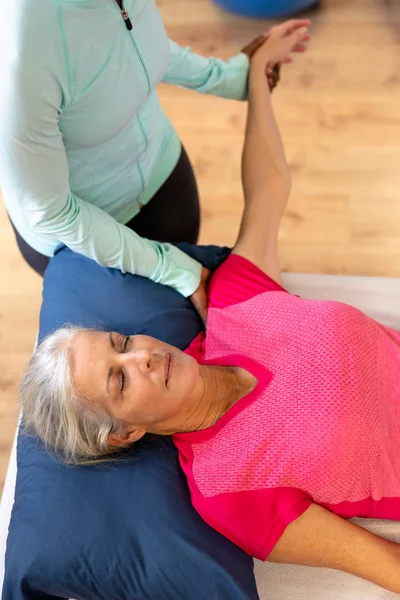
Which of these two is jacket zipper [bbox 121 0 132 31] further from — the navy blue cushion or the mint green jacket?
the navy blue cushion

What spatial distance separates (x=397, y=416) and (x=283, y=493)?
323mm

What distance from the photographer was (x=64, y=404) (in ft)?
4.24

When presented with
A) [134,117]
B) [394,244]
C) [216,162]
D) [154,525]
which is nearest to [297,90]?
[216,162]

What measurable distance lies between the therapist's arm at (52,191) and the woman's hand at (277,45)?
628 millimetres

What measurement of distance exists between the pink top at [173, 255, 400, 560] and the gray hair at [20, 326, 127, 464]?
197mm

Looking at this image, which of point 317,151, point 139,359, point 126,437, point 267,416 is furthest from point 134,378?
point 317,151

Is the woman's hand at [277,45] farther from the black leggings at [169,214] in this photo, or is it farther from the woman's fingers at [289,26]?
the black leggings at [169,214]

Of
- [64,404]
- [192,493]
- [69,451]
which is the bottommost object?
[192,493]

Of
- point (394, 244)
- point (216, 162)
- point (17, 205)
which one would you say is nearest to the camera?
point (17, 205)

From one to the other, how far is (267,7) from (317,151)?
833mm

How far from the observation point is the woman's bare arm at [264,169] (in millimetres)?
1571

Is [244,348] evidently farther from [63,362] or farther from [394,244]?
[394,244]

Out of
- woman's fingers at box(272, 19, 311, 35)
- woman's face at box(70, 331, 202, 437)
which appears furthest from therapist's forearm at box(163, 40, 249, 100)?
woman's face at box(70, 331, 202, 437)

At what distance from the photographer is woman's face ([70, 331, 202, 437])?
1.25 metres
